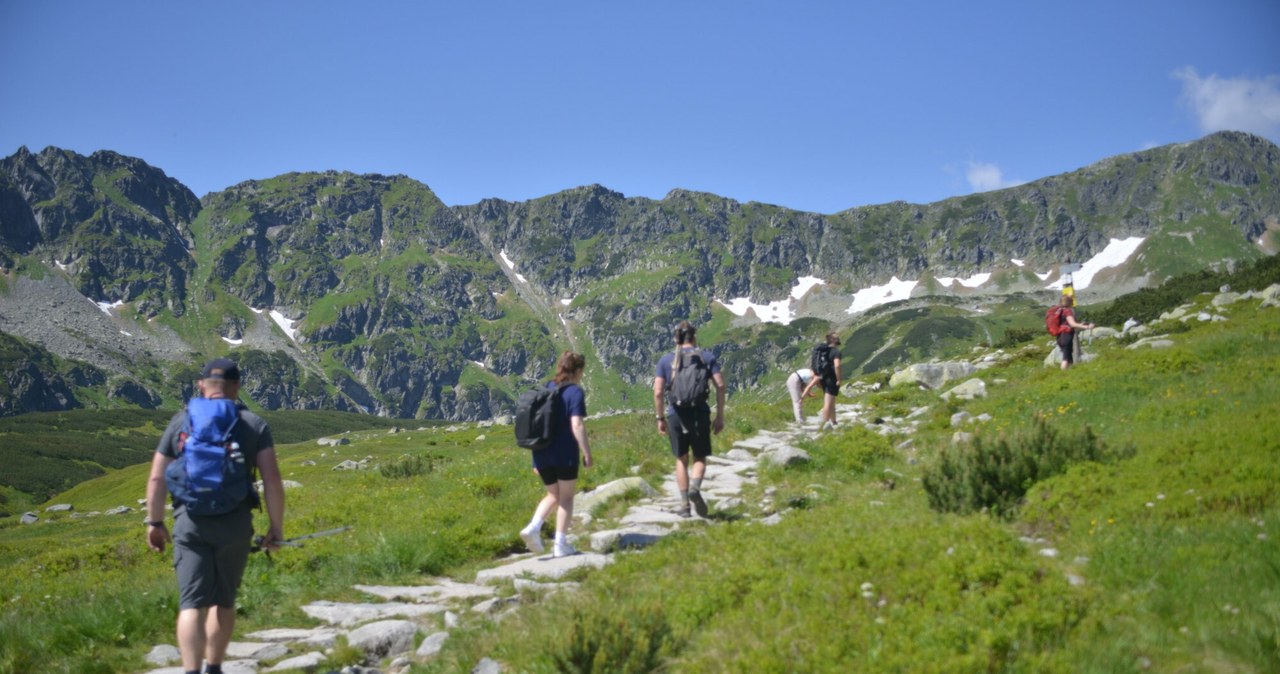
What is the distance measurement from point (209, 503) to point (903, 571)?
5948 millimetres

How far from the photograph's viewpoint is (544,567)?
9.71m

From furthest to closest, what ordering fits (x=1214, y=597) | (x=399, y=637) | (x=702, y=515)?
(x=702, y=515) → (x=399, y=637) → (x=1214, y=597)

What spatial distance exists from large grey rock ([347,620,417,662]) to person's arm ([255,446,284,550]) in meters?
1.26

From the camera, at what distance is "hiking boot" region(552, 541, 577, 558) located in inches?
403

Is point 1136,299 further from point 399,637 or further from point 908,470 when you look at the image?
point 399,637

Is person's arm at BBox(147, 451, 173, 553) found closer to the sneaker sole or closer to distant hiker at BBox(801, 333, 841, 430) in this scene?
the sneaker sole

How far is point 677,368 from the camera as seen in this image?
12.3 meters

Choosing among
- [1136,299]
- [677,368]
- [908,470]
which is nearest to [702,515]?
[677,368]

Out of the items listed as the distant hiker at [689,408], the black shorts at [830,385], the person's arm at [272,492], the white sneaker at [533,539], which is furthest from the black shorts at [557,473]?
the black shorts at [830,385]

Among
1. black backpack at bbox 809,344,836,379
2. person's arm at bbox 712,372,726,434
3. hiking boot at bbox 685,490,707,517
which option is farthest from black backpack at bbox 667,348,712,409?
black backpack at bbox 809,344,836,379

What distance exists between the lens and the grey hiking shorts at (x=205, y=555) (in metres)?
6.58

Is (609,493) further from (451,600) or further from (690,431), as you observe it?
(451,600)

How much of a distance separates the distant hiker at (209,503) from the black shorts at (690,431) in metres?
6.47

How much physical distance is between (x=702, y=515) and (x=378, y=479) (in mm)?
13685
